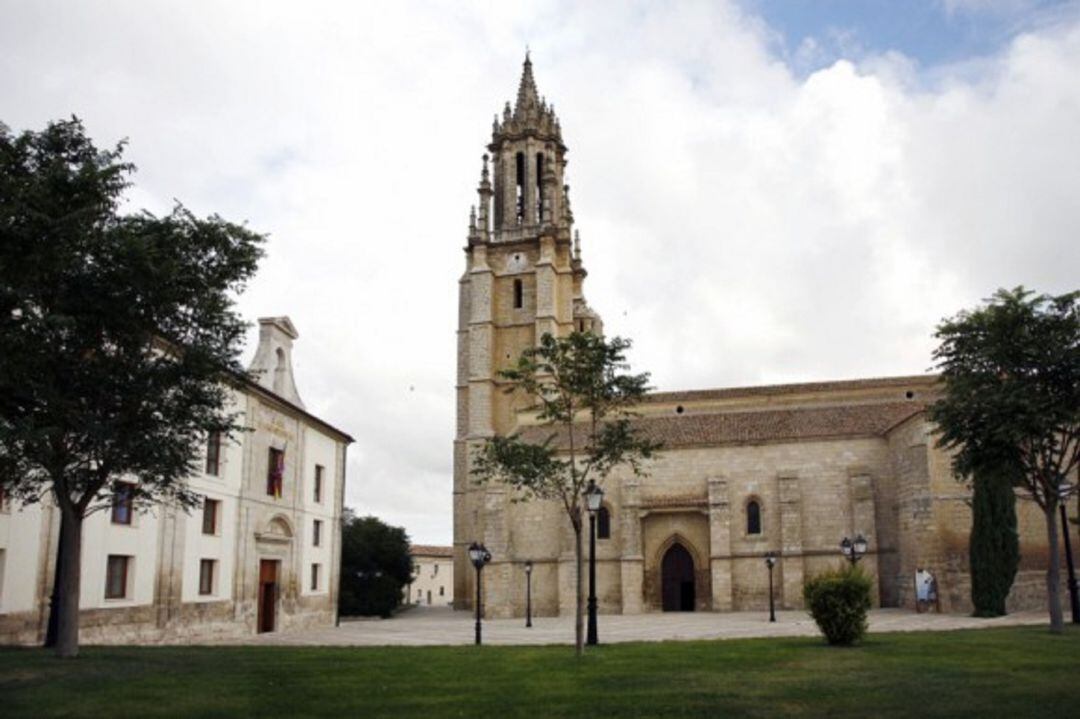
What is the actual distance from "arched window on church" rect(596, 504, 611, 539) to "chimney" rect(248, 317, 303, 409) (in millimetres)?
15423

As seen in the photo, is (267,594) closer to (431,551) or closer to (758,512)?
(758,512)

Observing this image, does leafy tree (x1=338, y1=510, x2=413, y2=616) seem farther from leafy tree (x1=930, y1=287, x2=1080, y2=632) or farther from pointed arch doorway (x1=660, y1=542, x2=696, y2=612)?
leafy tree (x1=930, y1=287, x2=1080, y2=632)

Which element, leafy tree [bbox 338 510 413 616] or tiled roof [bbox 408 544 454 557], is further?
tiled roof [bbox 408 544 454 557]

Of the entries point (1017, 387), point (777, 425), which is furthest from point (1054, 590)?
point (777, 425)

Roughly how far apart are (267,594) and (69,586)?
14935mm

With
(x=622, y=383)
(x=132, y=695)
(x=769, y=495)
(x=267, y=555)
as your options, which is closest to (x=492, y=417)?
(x=769, y=495)

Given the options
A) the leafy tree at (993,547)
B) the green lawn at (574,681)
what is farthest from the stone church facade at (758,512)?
the green lawn at (574,681)

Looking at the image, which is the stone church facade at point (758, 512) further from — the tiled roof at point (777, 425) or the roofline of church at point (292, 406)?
the roofline of church at point (292, 406)

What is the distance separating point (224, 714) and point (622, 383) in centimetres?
1169

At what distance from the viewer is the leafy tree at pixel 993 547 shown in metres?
29.7

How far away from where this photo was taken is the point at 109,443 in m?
15.9

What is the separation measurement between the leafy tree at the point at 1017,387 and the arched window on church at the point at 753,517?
19518 millimetres

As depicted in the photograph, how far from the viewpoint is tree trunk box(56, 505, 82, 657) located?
52.6 feet

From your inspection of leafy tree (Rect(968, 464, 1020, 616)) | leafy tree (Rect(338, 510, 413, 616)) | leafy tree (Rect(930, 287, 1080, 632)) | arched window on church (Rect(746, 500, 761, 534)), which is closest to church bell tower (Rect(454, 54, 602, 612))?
leafy tree (Rect(338, 510, 413, 616))
